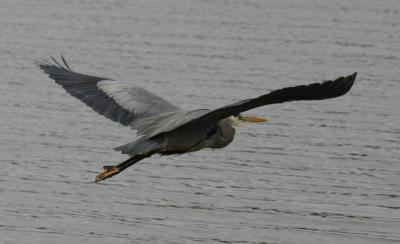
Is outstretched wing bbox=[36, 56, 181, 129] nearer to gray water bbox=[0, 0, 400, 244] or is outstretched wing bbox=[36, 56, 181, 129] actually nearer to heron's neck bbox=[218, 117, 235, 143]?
heron's neck bbox=[218, 117, 235, 143]

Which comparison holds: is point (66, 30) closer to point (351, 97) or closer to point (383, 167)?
point (351, 97)

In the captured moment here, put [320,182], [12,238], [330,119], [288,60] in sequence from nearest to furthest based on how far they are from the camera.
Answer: [12,238] → [320,182] → [330,119] → [288,60]

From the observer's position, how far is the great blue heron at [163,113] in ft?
25.4

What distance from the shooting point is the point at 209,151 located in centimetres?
1464

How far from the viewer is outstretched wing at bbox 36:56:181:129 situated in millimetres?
10008

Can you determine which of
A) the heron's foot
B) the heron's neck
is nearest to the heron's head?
the heron's neck

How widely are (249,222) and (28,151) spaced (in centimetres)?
377

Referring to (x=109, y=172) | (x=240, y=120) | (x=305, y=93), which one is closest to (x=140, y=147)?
(x=109, y=172)

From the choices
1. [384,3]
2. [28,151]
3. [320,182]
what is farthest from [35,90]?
[384,3]

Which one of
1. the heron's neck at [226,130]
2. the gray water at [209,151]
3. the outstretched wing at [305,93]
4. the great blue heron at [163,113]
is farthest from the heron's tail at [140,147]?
the gray water at [209,151]

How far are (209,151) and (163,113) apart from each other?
4.85 meters

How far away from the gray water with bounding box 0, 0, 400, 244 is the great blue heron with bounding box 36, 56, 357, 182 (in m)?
1.53

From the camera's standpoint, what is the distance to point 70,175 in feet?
43.2

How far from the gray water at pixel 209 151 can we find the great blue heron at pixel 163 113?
153 centimetres
